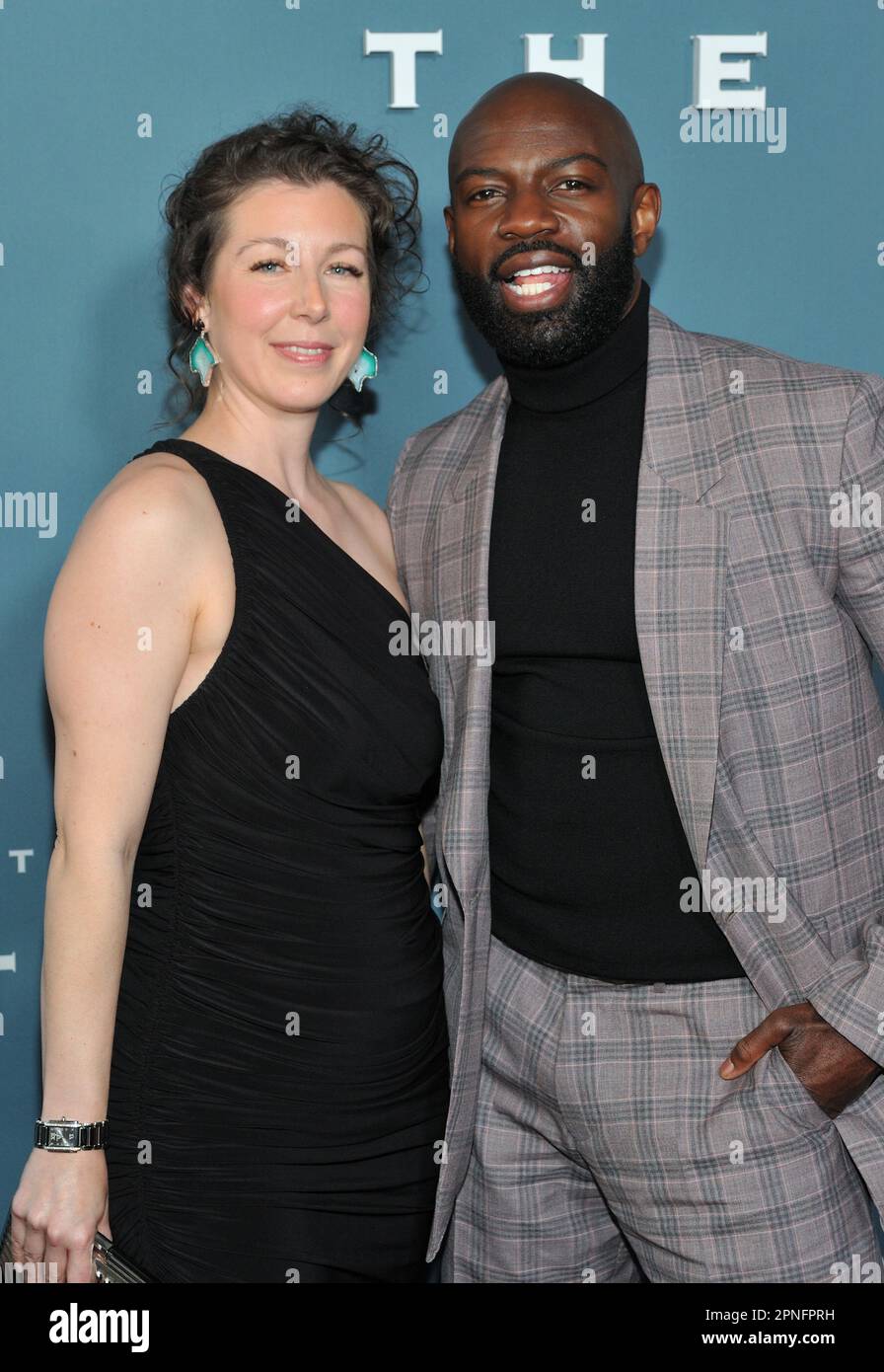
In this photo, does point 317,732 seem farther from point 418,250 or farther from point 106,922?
point 418,250

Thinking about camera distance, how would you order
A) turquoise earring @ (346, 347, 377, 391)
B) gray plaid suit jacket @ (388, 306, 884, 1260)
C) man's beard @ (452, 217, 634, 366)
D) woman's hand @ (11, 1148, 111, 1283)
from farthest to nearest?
turquoise earring @ (346, 347, 377, 391), man's beard @ (452, 217, 634, 366), gray plaid suit jacket @ (388, 306, 884, 1260), woman's hand @ (11, 1148, 111, 1283)

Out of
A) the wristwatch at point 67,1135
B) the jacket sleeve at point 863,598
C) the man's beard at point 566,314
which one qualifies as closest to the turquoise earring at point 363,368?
the man's beard at point 566,314

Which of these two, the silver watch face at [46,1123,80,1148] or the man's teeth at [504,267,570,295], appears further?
the man's teeth at [504,267,570,295]

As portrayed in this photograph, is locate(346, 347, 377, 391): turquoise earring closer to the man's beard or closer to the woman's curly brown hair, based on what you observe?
the woman's curly brown hair

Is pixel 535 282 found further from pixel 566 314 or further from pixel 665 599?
pixel 665 599

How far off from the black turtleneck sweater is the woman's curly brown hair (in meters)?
0.32

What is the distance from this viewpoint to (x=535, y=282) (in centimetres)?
177

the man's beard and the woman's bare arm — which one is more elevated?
the man's beard

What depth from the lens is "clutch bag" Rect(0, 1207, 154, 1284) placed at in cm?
154

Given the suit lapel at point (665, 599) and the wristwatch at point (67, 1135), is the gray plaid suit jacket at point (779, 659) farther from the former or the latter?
the wristwatch at point (67, 1135)

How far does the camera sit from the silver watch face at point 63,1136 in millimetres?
1539

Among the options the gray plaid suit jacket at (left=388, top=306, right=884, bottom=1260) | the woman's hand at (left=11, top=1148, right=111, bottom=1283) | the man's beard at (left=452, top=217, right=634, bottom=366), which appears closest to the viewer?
the woman's hand at (left=11, top=1148, right=111, bottom=1283)

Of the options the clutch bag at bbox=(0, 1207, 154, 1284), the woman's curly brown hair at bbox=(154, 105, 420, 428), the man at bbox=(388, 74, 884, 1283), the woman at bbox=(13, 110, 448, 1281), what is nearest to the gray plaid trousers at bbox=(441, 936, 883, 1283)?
the man at bbox=(388, 74, 884, 1283)

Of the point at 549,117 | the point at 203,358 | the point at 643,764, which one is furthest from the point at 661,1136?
the point at 549,117
